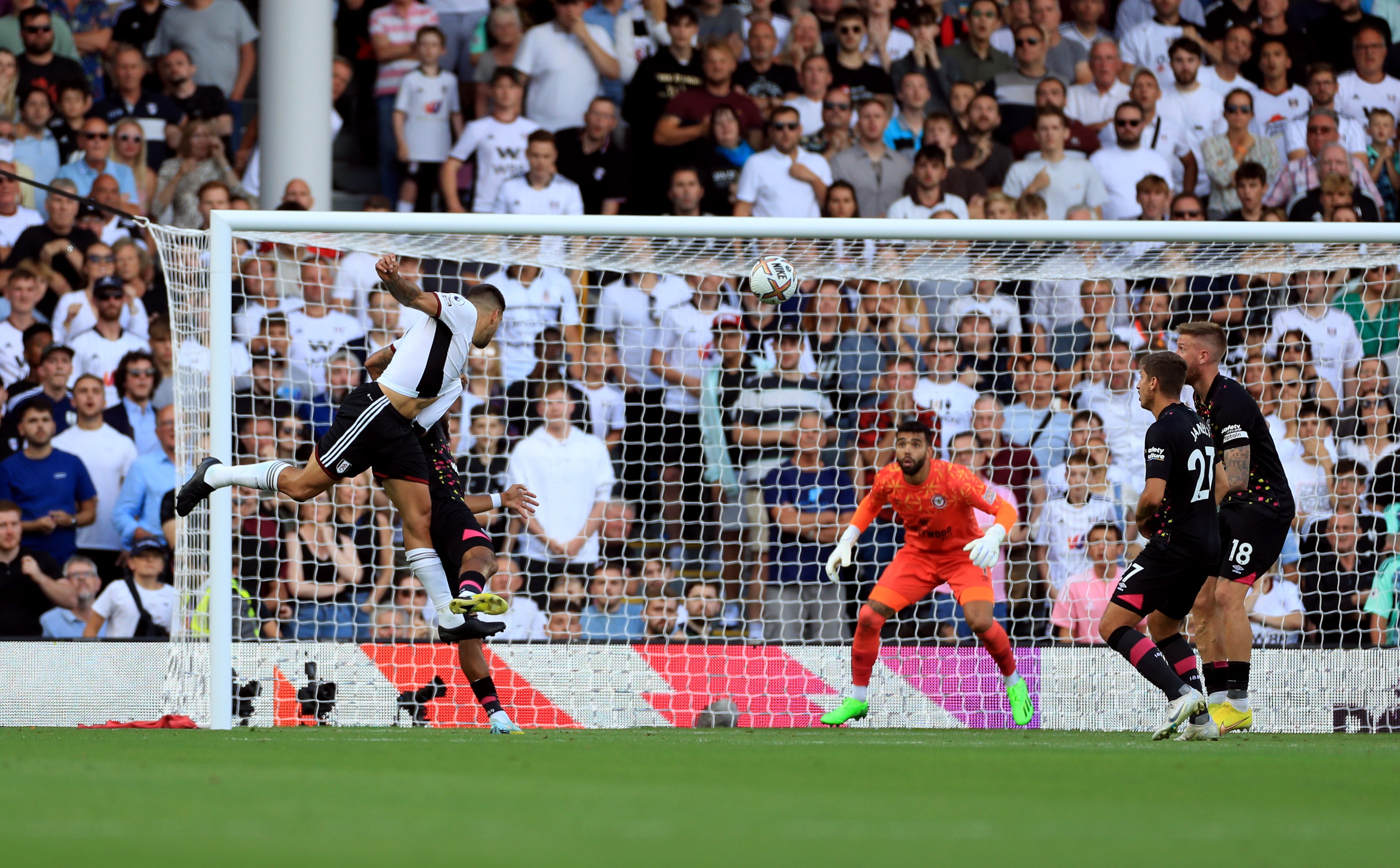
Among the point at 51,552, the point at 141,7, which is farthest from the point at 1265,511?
the point at 141,7

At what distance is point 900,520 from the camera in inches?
404

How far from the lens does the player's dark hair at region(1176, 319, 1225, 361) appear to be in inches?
338

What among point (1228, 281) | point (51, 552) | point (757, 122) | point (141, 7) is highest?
point (141, 7)

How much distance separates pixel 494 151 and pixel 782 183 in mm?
2218

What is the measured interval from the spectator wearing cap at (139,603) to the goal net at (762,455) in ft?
1.65

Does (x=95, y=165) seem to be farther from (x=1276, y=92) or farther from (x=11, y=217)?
(x=1276, y=92)

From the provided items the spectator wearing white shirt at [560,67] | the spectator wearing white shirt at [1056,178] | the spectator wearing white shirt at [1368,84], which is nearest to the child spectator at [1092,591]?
the spectator wearing white shirt at [1056,178]

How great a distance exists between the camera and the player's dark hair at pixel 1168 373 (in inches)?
327

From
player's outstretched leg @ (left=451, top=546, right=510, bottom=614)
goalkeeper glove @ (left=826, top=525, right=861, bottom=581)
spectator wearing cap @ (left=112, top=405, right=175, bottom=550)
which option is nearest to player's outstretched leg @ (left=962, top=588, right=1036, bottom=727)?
goalkeeper glove @ (left=826, top=525, right=861, bottom=581)

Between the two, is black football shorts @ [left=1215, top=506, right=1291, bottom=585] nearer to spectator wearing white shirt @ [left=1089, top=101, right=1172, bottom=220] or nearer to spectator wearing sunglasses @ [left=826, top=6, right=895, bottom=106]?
spectator wearing white shirt @ [left=1089, top=101, right=1172, bottom=220]

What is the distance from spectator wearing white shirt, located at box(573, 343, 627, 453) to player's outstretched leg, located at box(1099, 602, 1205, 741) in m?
3.82

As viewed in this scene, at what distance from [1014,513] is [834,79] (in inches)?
201

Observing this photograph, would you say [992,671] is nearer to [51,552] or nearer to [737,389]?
[737,389]

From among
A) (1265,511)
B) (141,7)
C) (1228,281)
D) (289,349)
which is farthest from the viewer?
(141,7)
